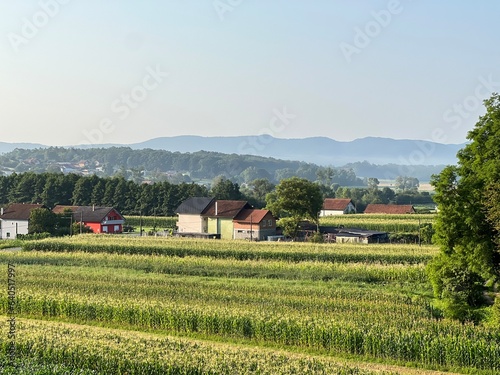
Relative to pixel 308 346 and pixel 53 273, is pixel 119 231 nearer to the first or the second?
pixel 53 273

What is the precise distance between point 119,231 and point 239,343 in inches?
2399

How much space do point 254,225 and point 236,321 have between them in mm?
43537

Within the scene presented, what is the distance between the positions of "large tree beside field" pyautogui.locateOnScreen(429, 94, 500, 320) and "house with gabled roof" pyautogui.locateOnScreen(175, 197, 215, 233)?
46.3m

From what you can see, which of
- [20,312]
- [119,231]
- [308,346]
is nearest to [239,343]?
[308,346]

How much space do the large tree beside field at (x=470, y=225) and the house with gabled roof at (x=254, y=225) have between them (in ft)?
129

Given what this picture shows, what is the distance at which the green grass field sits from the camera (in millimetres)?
22297

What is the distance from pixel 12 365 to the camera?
21.0m

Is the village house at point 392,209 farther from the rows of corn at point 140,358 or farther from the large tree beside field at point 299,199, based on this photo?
the rows of corn at point 140,358

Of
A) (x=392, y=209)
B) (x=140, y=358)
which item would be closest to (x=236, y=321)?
(x=140, y=358)

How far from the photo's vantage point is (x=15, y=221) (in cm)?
7912

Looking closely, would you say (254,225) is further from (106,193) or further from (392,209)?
(392,209)

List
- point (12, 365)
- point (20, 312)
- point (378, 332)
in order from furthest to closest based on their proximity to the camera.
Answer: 1. point (20, 312)
2. point (378, 332)
3. point (12, 365)

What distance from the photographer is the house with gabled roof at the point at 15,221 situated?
258 ft

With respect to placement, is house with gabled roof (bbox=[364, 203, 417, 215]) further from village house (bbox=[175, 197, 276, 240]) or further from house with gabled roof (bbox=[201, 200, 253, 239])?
house with gabled roof (bbox=[201, 200, 253, 239])
